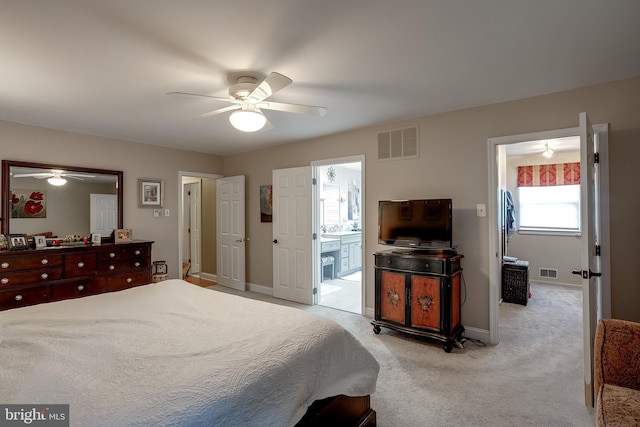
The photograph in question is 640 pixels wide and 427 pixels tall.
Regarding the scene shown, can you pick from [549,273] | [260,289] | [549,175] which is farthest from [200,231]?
[549,175]


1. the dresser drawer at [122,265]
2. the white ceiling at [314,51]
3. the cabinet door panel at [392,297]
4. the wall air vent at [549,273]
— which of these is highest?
the white ceiling at [314,51]

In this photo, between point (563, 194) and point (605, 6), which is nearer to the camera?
point (605, 6)

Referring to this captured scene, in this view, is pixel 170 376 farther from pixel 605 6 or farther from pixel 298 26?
pixel 605 6

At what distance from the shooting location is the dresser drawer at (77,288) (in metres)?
3.45

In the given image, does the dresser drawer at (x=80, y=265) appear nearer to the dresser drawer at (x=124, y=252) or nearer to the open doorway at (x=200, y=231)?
the dresser drawer at (x=124, y=252)

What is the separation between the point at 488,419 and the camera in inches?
78.6

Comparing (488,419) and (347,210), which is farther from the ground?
(347,210)

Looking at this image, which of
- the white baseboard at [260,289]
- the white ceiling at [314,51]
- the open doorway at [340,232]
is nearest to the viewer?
the white ceiling at [314,51]

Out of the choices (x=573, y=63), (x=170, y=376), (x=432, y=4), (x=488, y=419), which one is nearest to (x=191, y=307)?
(x=170, y=376)

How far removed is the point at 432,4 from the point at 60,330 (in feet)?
8.49

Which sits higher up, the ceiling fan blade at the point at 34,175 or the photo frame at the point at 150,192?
the ceiling fan blade at the point at 34,175

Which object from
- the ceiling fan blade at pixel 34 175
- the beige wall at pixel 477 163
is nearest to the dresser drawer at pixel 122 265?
the ceiling fan blade at pixel 34 175

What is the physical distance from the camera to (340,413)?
170cm

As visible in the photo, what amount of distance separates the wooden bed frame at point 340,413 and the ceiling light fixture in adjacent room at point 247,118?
6.28ft
